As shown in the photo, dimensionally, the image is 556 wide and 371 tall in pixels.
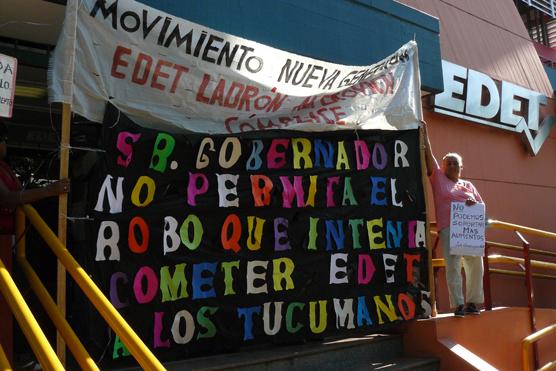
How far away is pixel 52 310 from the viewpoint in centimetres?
313

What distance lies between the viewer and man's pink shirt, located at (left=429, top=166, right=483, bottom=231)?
527 centimetres

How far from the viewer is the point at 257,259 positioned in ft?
14.1

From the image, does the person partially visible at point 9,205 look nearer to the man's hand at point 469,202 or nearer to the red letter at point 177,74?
the red letter at point 177,74

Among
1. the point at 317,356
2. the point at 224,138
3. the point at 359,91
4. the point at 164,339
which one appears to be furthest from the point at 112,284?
the point at 359,91

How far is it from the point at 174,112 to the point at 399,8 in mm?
4350

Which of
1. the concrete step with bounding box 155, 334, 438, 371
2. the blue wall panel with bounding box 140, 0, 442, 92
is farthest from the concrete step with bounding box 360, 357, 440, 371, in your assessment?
the blue wall panel with bounding box 140, 0, 442, 92

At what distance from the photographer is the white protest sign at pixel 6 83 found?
3158mm

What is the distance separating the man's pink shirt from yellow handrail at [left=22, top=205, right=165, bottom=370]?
11.0ft

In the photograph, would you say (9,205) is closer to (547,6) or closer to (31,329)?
(31,329)

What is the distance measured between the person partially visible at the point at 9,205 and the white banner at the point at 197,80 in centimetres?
57

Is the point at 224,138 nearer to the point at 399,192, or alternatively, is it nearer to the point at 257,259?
the point at 257,259

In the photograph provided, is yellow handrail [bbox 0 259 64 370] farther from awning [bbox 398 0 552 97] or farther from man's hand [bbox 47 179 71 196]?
awning [bbox 398 0 552 97]

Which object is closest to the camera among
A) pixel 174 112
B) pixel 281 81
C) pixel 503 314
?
pixel 174 112

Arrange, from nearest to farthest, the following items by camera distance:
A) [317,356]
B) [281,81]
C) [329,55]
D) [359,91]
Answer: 1. [317,356]
2. [281,81]
3. [359,91]
4. [329,55]
